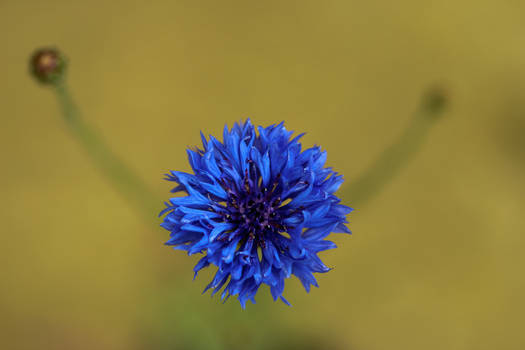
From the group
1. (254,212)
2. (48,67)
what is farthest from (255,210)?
(48,67)

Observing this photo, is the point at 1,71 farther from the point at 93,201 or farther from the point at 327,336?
the point at 327,336

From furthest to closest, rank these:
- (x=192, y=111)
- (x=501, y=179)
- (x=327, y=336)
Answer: (x=192, y=111) → (x=501, y=179) → (x=327, y=336)

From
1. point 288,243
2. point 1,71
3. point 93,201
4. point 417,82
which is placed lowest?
point 288,243

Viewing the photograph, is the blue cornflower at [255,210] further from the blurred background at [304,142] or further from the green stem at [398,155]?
the green stem at [398,155]

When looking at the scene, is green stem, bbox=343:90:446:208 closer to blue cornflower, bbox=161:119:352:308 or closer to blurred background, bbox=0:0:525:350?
blurred background, bbox=0:0:525:350

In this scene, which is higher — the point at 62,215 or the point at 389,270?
the point at 62,215

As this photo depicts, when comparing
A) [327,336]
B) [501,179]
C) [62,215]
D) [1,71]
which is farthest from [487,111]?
[1,71]
